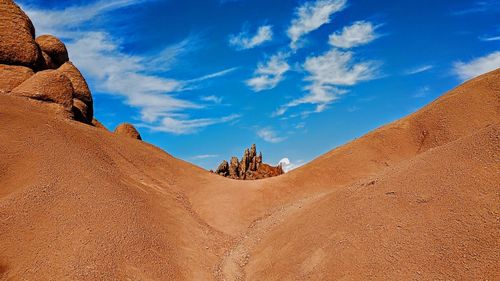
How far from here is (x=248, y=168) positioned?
68.4 m

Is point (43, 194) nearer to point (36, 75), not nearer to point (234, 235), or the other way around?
point (234, 235)

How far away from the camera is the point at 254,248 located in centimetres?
1986

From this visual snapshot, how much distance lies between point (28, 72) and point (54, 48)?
23.8ft

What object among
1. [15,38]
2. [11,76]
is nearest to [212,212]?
[11,76]

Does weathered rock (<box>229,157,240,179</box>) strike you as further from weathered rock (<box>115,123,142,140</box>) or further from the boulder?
the boulder

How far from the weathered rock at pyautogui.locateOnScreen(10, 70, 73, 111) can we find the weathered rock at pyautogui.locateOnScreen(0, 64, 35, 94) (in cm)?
99

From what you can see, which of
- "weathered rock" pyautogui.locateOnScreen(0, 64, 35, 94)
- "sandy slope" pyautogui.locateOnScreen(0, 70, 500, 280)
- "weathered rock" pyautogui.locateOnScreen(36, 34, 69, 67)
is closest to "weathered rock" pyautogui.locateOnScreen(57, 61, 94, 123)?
"weathered rock" pyautogui.locateOnScreen(36, 34, 69, 67)

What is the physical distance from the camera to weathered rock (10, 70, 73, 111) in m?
25.9

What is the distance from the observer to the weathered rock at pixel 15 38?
28094mm

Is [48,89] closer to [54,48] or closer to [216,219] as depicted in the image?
[54,48]

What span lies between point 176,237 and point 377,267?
414 inches

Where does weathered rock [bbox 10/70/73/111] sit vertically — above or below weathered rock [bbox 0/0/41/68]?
below

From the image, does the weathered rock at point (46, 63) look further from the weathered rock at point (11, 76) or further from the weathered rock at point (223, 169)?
the weathered rock at point (223, 169)

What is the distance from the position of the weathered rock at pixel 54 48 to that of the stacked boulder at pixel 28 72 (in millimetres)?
1425
